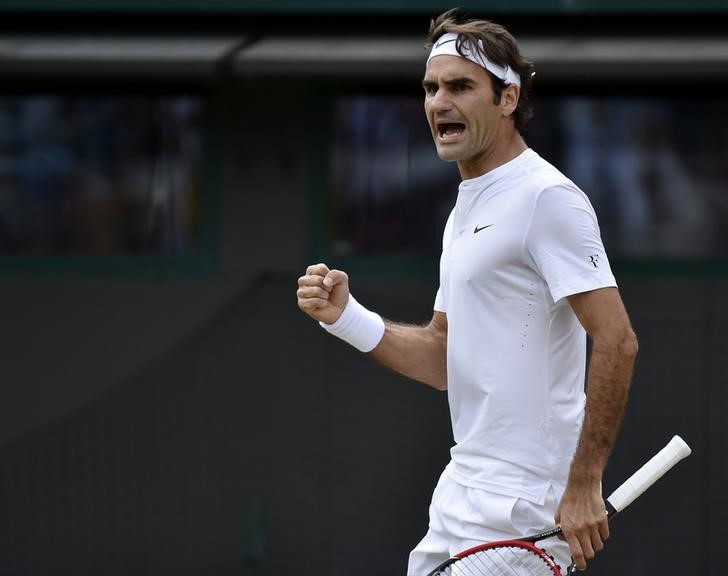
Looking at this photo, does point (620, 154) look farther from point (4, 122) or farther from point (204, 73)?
point (4, 122)

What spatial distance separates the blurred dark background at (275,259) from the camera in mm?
6488

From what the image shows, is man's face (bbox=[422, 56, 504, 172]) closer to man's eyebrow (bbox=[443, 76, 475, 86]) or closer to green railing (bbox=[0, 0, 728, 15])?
man's eyebrow (bbox=[443, 76, 475, 86])

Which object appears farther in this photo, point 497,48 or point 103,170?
point 103,170

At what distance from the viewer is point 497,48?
11.5ft

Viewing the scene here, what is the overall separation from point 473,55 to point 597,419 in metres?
1.01

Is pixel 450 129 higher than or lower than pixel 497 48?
lower

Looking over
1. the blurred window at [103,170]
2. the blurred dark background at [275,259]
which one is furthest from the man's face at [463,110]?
the blurred window at [103,170]

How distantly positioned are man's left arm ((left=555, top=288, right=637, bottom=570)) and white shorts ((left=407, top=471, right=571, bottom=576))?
0.51ft

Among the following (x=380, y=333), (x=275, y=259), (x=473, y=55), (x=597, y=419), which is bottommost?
(x=597, y=419)

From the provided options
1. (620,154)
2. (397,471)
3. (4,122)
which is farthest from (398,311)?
(4,122)

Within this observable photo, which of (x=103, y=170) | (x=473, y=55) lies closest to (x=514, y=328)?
(x=473, y=55)

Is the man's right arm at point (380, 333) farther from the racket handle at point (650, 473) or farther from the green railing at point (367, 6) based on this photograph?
the green railing at point (367, 6)

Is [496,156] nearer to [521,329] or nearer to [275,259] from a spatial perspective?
[521,329]

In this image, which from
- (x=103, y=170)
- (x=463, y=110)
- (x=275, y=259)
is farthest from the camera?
(x=103, y=170)
